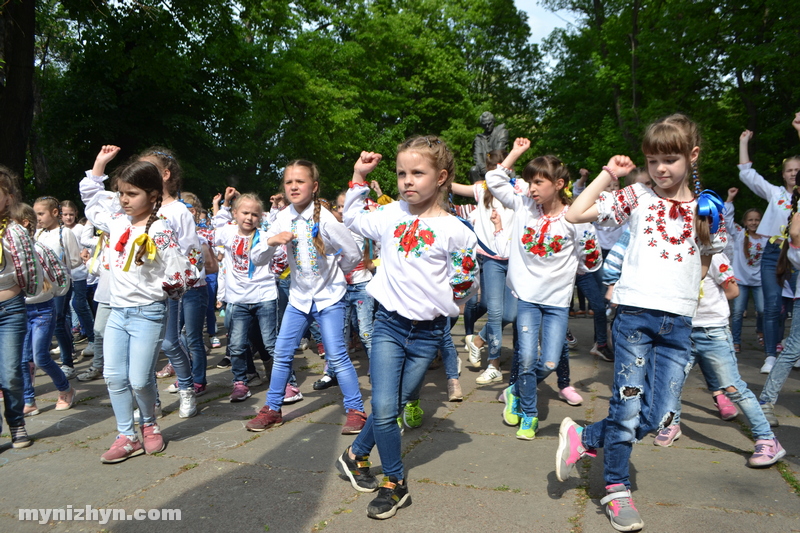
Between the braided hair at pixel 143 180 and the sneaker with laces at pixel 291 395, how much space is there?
2.04 metres

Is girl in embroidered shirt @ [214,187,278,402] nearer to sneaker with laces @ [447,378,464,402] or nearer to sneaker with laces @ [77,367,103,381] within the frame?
sneaker with laces @ [447,378,464,402]

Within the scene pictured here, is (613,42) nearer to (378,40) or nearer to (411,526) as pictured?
(378,40)

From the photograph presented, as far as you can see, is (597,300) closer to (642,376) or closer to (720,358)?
(720,358)

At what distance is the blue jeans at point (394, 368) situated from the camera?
3.40m

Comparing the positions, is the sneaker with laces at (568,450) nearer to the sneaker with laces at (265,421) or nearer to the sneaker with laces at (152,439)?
the sneaker with laces at (265,421)

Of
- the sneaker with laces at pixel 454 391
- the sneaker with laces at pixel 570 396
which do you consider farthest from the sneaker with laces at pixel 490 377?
the sneaker with laces at pixel 570 396

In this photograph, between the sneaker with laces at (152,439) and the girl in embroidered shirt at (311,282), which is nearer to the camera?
the sneaker with laces at (152,439)

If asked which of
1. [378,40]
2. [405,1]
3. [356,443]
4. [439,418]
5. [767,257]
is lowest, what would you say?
[439,418]

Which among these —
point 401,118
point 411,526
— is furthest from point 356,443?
point 401,118

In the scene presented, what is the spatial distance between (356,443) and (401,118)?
26135mm

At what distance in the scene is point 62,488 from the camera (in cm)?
378

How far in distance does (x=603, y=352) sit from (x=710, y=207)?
4645 millimetres

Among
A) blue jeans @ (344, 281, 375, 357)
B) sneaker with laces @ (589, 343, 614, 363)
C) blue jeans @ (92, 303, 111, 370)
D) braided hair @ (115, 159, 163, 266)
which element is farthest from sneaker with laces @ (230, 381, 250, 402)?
sneaker with laces @ (589, 343, 614, 363)

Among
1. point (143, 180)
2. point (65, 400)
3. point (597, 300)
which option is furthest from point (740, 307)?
point (65, 400)
